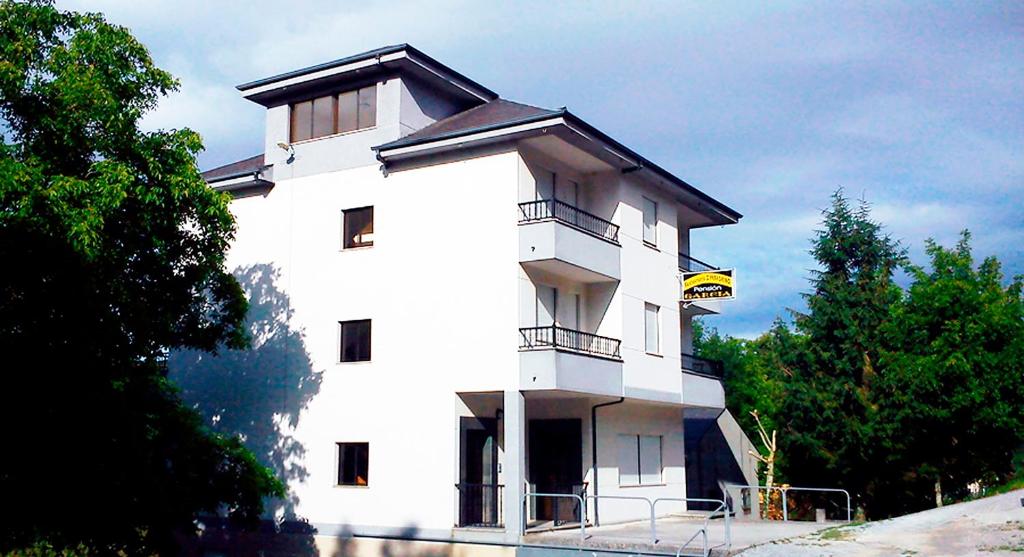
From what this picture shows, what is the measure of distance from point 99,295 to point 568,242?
33.4 feet

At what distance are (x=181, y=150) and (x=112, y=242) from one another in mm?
2455

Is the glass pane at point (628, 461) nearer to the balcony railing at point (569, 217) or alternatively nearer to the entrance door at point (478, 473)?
the entrance door at point (478, 473)

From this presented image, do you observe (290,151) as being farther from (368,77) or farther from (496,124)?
(496,124)

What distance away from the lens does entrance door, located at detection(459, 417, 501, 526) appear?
23.3 m

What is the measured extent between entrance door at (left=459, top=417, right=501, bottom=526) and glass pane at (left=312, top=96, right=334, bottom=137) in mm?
8669

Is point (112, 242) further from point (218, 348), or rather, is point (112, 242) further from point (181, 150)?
point (218, 348)

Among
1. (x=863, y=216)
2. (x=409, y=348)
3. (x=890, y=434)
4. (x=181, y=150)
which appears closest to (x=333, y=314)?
(x=409, y=348)

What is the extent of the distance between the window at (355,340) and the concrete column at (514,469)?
177 inches

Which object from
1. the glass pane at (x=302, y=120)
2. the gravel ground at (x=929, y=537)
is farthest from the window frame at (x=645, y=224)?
the gravel ground at (x=929, y=537)

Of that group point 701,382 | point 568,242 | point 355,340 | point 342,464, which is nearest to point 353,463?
point 342,464

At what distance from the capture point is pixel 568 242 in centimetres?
2342

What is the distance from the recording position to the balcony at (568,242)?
23.0m

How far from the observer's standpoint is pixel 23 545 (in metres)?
19.8

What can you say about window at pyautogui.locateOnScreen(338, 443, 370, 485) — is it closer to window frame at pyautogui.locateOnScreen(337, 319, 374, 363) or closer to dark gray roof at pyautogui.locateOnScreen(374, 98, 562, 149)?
window frame at pyautogui.locateOnScreen(337, 319, 374, 363)
